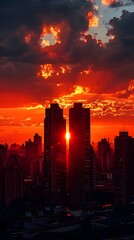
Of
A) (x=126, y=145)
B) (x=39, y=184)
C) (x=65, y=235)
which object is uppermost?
(x=126, y=145)

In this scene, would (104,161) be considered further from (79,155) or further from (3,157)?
(3,157)

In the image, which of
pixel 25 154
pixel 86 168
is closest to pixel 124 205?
pixel 86 168

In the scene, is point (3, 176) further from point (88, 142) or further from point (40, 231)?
point (40, 231)

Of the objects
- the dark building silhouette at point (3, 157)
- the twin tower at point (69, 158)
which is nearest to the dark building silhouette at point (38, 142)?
the dark building silhouette at point (3, 157)

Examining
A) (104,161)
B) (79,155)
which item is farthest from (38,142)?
(79,155)

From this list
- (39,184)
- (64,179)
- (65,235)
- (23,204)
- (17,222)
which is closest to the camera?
(65,235)

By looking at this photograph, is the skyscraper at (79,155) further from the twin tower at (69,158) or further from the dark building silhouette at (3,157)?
the dark building silhouette at (3,157)
